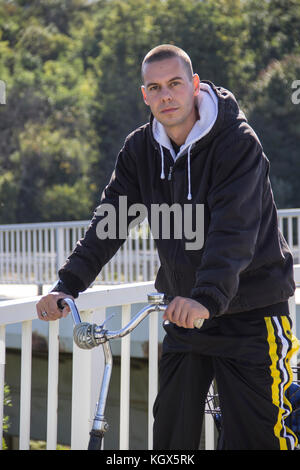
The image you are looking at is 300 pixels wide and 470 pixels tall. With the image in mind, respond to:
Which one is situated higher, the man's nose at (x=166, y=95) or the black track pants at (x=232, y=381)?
the man's nose at (x=166, y=95)

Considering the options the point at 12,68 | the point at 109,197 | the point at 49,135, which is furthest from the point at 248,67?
the point at 109,197

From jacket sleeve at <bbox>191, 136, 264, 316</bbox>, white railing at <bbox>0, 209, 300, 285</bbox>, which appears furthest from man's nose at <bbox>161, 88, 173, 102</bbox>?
white railing at <bbox>0, 209, 300, 285</bbox>

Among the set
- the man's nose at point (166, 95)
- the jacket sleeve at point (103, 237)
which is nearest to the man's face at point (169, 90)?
the man's nose at point (166, 95)

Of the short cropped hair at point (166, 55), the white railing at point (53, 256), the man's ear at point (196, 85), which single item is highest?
the white railing at point (53, 256)

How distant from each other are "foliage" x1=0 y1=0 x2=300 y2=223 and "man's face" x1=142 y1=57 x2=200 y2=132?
1960 cm

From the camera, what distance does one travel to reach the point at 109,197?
255cm

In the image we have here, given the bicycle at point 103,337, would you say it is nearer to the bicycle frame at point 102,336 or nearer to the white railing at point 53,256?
the bicycle frame at point 102,336

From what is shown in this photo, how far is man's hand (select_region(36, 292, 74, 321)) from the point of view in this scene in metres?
2.17

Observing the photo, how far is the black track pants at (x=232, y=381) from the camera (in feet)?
6.83

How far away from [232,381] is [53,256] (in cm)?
758

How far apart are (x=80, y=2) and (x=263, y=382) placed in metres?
46.9

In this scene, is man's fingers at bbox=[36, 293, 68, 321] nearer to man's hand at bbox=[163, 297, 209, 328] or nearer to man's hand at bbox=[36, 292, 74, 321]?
man's hand at bbox=[36, 292, 74, 321]

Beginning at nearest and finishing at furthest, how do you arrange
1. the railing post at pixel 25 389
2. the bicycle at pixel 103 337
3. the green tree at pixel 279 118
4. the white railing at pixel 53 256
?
the bicycle at pixel 103 337
the railing post at pixel 25 389
the white railing at pixel 53 256
the green tree at pixel 279 118

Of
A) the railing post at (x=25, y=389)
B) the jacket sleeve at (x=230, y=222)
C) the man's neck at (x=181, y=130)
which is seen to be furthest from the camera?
the railing post at (x=25, y=389)
